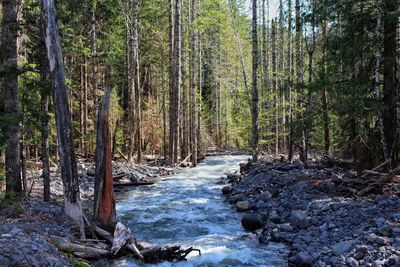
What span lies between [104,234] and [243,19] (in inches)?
1632

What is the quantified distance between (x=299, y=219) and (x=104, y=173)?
170 inches

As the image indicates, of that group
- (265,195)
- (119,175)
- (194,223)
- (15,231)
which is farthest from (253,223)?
(119,175)

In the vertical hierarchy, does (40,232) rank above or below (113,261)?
above

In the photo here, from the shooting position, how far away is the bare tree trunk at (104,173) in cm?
791

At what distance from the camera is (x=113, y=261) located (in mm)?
6871

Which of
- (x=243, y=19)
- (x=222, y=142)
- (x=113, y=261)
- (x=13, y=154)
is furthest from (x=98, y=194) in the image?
(x=243, y=19)

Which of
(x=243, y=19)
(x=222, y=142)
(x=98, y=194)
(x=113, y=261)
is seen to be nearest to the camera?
(x=113, y=261)

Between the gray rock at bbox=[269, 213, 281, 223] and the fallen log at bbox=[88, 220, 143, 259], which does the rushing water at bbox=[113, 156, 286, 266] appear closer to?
the fallen log at bbox=[88, 220, 143, 259]

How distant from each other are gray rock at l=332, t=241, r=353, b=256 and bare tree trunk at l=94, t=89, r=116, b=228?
14.0ft

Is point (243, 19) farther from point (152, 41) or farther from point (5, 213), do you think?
point (5, 213)

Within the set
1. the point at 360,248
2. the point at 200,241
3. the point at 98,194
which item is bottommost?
the point at 200,241

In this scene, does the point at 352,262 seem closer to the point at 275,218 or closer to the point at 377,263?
the point at 377,263

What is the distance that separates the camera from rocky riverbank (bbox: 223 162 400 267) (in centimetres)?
620

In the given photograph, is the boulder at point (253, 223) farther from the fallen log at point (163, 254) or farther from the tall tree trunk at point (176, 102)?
the tall tree trunk at point (176, 102)
